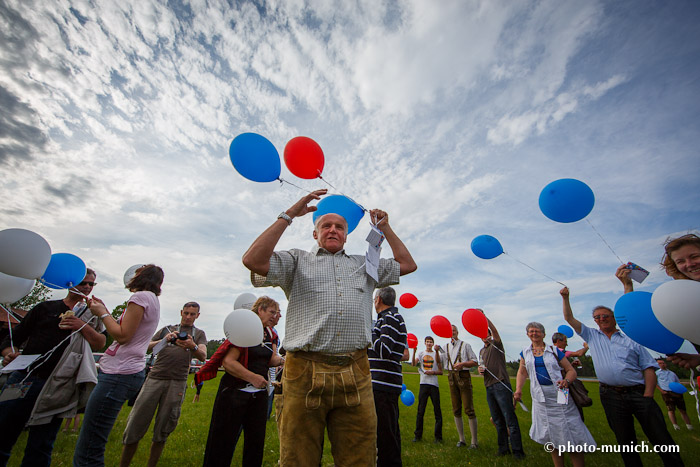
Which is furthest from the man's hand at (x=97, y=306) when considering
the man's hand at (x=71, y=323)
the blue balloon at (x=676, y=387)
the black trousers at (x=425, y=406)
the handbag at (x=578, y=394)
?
the blue balloon at (x=676, y=387)

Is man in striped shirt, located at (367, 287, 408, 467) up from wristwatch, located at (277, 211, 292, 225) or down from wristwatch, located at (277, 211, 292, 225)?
down

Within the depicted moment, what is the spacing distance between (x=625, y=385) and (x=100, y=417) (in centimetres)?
542

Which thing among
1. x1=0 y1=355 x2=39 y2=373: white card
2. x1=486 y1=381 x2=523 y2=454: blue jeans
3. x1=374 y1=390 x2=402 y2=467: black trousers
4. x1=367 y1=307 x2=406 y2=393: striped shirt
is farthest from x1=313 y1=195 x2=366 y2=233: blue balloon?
x1=486 y1=381 x2=523 y2=454: blue jeans

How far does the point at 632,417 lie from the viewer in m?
3.56

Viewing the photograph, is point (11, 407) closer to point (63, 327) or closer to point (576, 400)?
point (63, 327)

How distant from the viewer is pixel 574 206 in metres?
3.85

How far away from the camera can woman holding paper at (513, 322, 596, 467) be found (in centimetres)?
382

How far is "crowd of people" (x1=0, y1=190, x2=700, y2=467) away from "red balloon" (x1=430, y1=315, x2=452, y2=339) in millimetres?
1774

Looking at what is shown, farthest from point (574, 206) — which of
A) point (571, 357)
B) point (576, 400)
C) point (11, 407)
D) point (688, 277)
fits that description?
point (11, 407)

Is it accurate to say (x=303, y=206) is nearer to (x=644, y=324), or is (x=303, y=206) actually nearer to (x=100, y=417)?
(x=100, y=417)

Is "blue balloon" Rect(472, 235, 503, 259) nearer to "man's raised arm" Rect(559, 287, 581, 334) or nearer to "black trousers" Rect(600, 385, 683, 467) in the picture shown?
"man's raised arm" Rect(559, 287, 581, 334)

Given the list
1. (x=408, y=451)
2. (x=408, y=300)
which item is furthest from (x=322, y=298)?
(x=408, y=300)

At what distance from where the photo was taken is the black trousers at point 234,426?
2.75 meters

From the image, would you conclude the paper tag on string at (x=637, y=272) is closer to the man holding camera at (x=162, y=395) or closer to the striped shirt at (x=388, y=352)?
the striped shirt at (x=388, y=352)
